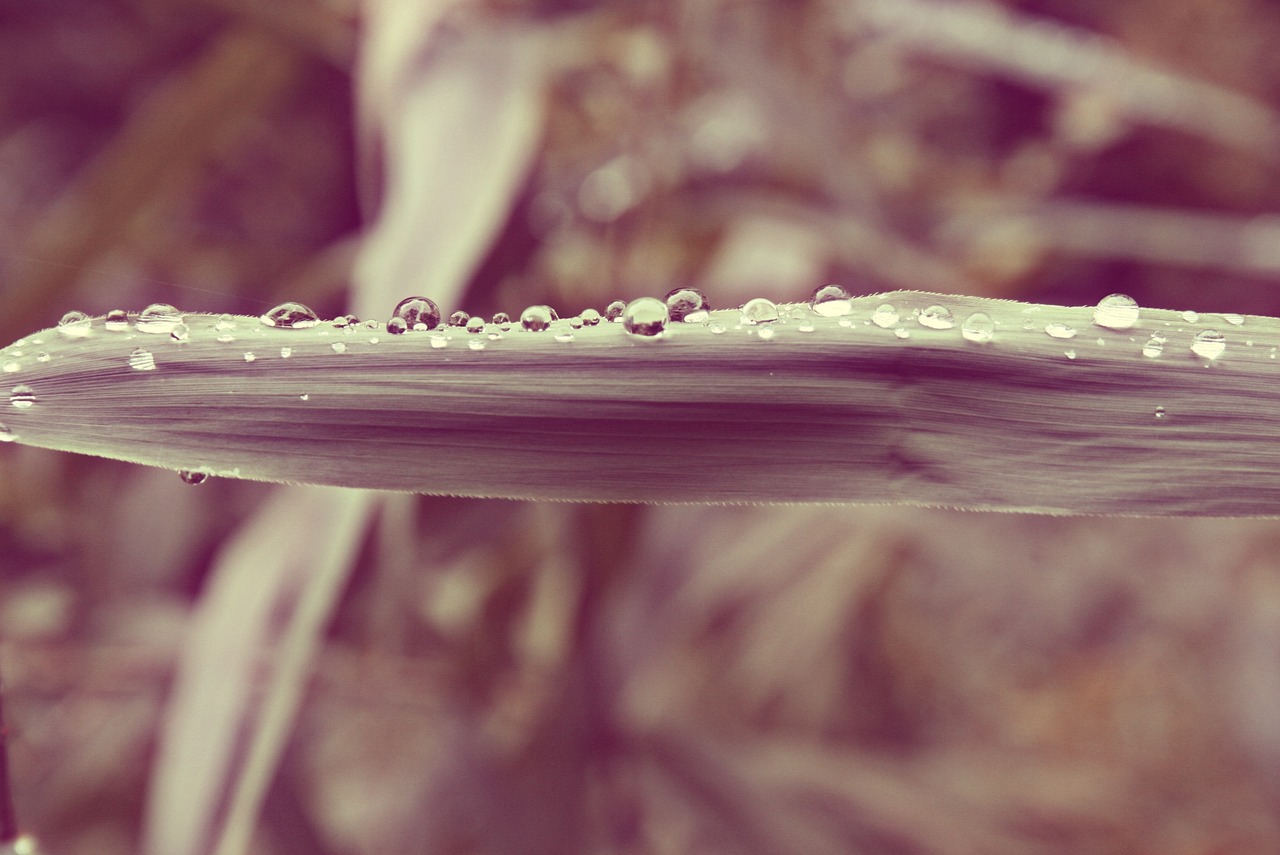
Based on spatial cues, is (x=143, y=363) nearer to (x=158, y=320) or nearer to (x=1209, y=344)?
(x=158, y=320)

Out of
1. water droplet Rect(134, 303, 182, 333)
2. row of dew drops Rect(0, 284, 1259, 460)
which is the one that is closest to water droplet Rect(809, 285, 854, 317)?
row of dew drops Rect(0, 284, 1259, 460)

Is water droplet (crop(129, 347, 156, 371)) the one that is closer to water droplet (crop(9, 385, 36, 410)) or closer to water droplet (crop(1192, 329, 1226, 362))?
water droplet (crop(9, 385, 36, 410))

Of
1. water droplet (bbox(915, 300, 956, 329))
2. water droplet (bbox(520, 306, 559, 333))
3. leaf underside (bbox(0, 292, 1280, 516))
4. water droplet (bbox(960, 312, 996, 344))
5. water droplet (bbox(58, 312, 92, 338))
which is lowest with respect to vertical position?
leaf underside (bbox(0, 292, 1280, 516))

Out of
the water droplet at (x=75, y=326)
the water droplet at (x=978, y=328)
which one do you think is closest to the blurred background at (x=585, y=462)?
the water droplet at (x=75, y=326)

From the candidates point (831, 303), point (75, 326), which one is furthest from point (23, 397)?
point (831, 303)

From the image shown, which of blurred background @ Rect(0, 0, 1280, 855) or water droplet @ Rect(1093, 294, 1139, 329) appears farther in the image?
blurred background @ Rect(0, 0, 1280, 855)

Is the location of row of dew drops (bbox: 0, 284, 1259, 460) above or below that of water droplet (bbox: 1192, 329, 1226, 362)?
above
